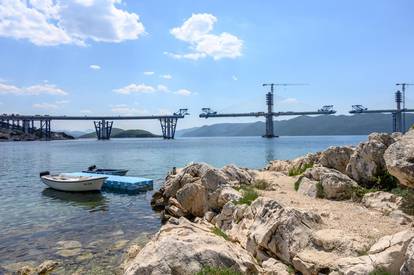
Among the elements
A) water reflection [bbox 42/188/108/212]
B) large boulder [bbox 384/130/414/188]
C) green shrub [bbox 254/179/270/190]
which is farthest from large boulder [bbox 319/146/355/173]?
water reflection [bbox 42/188/108/212]

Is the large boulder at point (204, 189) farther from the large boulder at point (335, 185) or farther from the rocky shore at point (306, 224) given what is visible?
the large boulder at point (335, 185)

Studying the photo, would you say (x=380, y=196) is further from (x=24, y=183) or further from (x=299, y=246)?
(x=24, y=183)

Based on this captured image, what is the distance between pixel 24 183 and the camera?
36781 millimetres

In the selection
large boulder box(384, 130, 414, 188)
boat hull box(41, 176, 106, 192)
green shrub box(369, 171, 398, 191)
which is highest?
large boulder box(384, 130, 414, 188)

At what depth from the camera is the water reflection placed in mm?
24531

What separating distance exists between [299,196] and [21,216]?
16.0 metres

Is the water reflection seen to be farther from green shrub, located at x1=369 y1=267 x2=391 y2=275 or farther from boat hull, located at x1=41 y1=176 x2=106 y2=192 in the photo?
green shrub, located at x1=369 y1=267 x2=391 y2=275

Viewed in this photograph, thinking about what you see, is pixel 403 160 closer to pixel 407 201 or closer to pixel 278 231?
pixel 278 231

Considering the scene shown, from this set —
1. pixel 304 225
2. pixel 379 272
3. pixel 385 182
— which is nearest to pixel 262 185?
pixel 385 182

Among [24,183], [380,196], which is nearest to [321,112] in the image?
[24,183]

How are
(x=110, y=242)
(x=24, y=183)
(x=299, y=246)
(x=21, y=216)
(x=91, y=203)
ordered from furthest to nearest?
1. (x=24, y=183)
2. (x=91, y=203)
3. (x=21, y=216)
4. (x=110, y=242)
5. (x=299, y=246)

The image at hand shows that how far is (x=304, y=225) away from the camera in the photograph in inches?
380

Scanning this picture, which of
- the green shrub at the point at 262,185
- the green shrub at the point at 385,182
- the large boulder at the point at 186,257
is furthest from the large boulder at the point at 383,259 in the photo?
the green shrub at the point at 262,185

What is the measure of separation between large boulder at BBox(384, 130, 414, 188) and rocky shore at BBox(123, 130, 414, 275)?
0.08 ft
